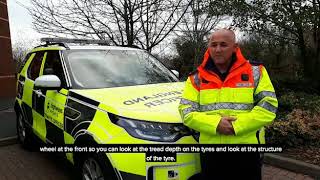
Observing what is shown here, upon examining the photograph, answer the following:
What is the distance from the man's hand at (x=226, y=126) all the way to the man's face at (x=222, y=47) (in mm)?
436

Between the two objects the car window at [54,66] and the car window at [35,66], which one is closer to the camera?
the car window at [54,66]

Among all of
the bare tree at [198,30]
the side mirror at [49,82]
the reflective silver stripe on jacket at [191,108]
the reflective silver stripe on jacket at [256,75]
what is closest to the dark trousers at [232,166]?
the reflective silver stripe on jacket at [191,108]

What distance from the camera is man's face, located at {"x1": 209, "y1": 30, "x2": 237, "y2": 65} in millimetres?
2789

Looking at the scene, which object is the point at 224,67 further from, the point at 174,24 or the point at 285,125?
the point at 174,24

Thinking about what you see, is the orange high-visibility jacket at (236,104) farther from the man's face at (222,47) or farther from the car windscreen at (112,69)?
the car windscreen at (112,69)

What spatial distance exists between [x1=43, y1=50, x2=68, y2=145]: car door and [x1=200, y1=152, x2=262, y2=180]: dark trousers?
1879 millimetres

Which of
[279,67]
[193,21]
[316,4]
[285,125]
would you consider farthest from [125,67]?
[279,67]

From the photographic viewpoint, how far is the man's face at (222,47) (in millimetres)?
2789

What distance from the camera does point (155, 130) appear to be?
10.4 feet

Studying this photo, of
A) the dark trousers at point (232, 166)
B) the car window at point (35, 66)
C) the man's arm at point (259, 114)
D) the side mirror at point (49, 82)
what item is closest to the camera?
the man's arm at point (259, 114)

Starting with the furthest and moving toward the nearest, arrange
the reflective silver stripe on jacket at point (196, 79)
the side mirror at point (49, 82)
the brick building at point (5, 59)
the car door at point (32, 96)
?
1. the brick building at point (5, 59)
2. the car door at point (32, 96)
3. the side mirror at point (49, 82)
4. the reflective silver stripe on jacket at point (196, 79)

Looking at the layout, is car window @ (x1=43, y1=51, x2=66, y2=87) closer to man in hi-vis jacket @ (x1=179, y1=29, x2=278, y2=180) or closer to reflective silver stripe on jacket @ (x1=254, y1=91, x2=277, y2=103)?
man in hi-vis jacket @ (x1=179, y1=29, x2=278, y2=180)

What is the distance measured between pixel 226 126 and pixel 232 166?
37 cm

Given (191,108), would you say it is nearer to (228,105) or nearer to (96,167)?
(228,105)
